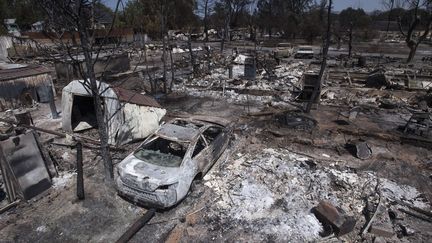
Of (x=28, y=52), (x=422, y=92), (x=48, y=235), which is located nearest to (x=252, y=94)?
(x=422, y=92)

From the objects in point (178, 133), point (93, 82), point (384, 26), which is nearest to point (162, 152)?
point (178, 133)

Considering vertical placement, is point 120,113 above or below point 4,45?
below

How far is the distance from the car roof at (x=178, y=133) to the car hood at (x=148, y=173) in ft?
2.97

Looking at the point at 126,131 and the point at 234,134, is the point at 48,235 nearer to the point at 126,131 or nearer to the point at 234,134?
the point at 126,131

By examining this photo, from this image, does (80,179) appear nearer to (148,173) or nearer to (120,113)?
(148,173)

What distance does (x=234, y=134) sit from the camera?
1066cm

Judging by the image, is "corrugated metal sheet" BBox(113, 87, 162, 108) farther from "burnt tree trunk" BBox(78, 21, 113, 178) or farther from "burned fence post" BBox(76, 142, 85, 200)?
"burnt tree trunk" BBox(78, 21, 113, 178)

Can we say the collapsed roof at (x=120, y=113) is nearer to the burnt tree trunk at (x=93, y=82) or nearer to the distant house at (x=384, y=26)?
the burnt tree trunk at (x=93, y=82)

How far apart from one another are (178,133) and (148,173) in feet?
4.63

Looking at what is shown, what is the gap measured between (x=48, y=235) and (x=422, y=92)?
730 inches

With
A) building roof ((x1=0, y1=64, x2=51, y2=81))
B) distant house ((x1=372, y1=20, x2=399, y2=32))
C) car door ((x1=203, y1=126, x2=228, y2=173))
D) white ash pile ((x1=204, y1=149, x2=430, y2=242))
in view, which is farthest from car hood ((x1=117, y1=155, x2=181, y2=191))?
distant house ((x1=372, y1=20, x2=399, y2=32))

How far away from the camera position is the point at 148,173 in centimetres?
644

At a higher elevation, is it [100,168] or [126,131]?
[126,131]

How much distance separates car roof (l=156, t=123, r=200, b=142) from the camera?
7.25 m
